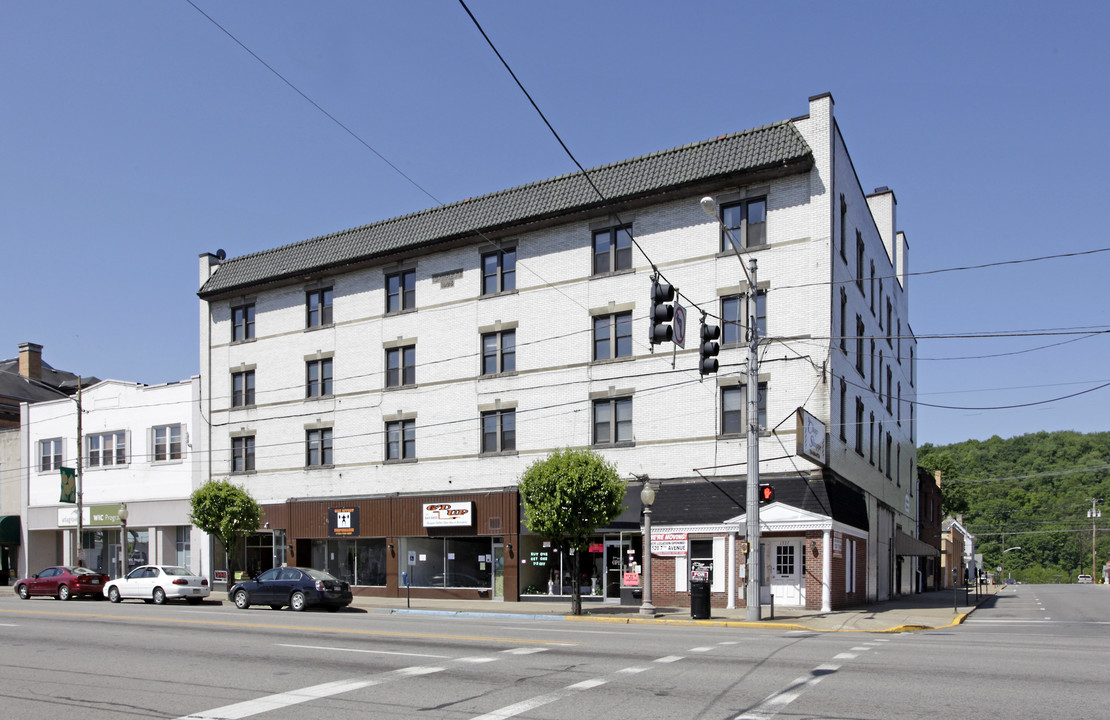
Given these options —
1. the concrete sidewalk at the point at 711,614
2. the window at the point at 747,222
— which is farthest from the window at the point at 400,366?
the window at the point at 747,222

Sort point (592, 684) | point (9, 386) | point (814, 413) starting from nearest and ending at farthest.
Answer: point (592, 684)
point (814, 413)
point (9, 386)

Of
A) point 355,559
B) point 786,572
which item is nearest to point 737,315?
point 786,572

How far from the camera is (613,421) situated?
→ 31828 mm

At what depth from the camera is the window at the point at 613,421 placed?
31.7m

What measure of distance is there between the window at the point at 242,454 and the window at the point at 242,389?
156 centimetres

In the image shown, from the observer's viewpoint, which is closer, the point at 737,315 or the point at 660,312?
the point at 660,312

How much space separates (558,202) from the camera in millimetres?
33094

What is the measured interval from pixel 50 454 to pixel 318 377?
18968 mm

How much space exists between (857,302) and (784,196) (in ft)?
22.0

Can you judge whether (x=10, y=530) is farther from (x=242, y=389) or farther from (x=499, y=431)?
(x=499, y=431)

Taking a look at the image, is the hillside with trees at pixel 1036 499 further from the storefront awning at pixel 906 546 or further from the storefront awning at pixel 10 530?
the storefront awning at pixel 10 530

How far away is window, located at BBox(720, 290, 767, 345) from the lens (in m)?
29.5

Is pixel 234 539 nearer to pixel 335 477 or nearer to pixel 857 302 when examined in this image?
pixel 335 477

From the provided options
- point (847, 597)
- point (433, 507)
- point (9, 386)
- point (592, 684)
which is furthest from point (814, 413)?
point (9, 386)
